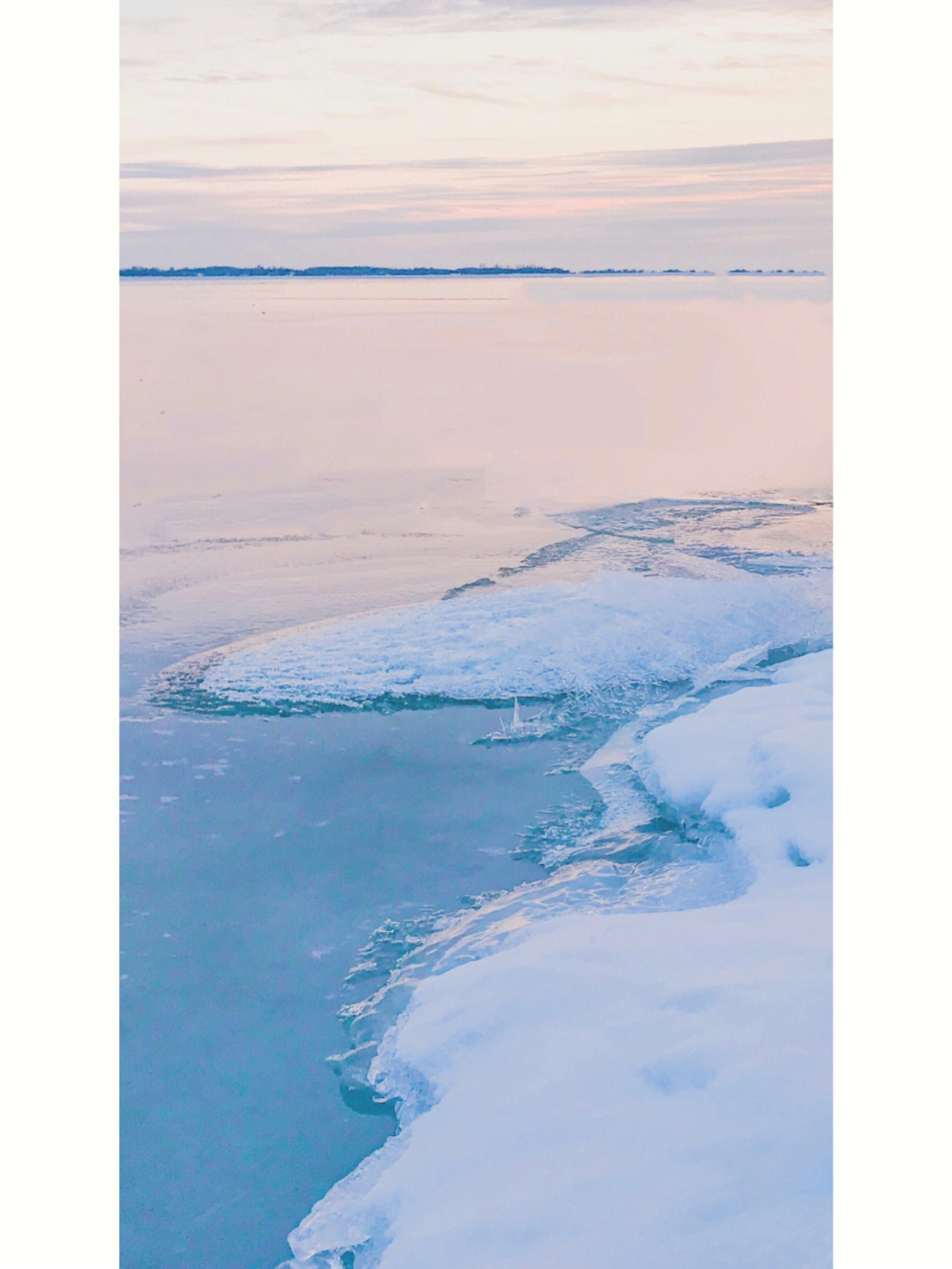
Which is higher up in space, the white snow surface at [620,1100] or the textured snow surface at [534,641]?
the textured snow surface at [534,641]

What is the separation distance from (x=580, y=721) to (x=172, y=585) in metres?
1.18

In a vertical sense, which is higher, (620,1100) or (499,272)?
(499,272)

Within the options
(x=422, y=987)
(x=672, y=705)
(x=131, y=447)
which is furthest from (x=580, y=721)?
(x=131, y=447)

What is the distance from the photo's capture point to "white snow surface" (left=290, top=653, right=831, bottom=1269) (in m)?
2.11

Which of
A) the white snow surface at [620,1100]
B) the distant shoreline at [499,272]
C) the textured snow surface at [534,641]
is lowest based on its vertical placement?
the white snow surface at [620,1100]

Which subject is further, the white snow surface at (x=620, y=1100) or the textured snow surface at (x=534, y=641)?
the textured snow surface at (x=534, y=641)

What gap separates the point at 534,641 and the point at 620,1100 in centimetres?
140

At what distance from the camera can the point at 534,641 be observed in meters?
3.37

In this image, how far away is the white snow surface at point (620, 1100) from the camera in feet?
6.93

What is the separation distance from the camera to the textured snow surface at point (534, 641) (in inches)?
127

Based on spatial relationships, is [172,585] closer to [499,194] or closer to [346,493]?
[346,493]

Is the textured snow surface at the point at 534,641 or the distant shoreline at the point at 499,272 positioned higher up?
the distant shoreline at the point at 499,272

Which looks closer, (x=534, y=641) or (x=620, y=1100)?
(x=620, y=1100)

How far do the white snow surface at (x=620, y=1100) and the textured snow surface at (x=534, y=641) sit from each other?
761 mm
